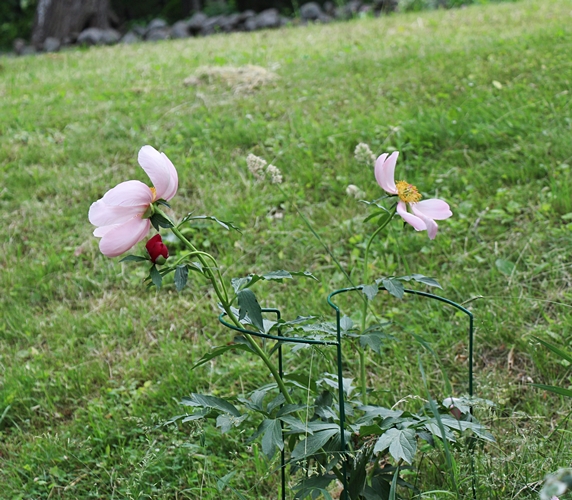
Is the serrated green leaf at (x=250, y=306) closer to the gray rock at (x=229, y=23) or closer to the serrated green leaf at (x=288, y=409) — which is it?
the serrated green leaf at (x=288, y=409)

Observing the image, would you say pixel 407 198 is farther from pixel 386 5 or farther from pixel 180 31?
pixel 180 31

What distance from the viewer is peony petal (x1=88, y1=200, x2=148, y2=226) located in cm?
117

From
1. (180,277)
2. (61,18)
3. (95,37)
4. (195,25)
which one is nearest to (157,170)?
(180,277)

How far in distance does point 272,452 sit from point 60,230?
2546mm

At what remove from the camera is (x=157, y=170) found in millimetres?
1193

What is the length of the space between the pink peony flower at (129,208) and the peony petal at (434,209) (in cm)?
53

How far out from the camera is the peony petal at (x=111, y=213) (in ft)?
3.85

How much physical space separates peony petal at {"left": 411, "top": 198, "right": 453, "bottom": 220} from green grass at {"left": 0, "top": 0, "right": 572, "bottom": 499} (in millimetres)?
401

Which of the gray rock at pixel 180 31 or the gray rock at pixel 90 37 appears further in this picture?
the gray rock at pixel 180 31

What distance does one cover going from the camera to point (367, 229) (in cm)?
301

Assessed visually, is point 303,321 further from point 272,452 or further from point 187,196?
point 187,196

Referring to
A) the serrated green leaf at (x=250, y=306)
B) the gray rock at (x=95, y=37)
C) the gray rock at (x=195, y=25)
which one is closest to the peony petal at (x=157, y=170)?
the serrated green leaf at (x=250, y=306)

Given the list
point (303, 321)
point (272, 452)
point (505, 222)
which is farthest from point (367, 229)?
point (272, 452)

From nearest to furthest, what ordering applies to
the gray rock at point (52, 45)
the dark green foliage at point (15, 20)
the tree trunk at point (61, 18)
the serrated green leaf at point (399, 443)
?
the serrated green leaf at point (399, 443), the gray rock at point (52, 45), the tree trunk at point (61, 18), the dark green foliage at point (15, 20)
